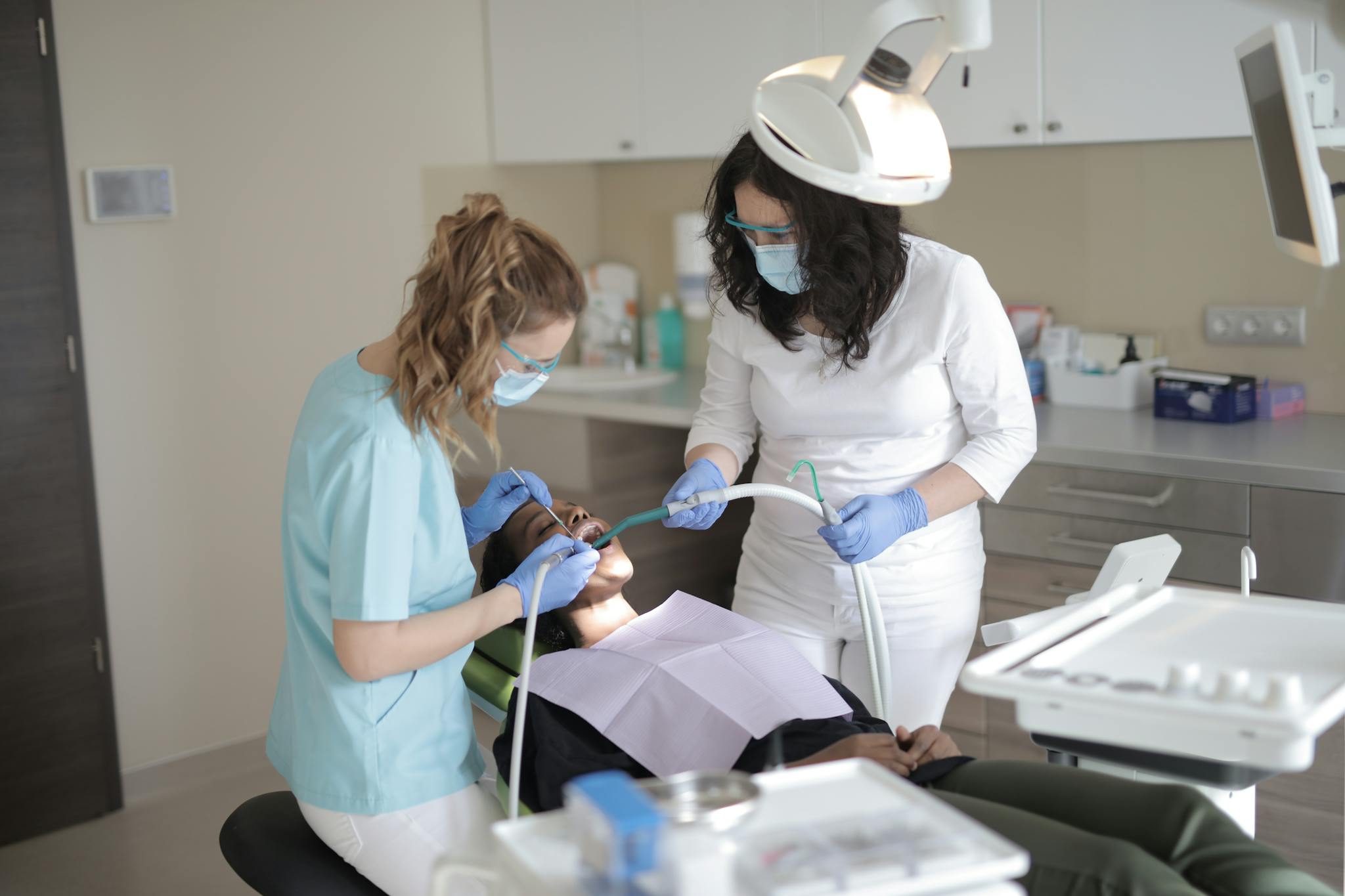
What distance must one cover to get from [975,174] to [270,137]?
68.0 inches

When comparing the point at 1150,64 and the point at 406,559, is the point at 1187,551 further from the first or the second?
the point at 406,559

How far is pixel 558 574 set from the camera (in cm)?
156

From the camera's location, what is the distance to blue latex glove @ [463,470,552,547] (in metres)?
1.86

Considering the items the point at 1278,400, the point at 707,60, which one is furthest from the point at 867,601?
the point at 707,60

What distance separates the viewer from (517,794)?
4.88 ft

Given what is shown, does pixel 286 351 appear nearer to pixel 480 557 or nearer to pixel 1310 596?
pixel 480 557

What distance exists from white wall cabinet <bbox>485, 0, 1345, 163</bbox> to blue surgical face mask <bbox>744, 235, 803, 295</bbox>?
72 cm

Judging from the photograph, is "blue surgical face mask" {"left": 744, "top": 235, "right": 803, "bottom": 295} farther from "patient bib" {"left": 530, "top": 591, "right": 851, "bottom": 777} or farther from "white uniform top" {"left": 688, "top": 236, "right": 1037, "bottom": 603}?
"patient bib" {"left": 530, "top": 591, "right": 851, "bottom": 777}

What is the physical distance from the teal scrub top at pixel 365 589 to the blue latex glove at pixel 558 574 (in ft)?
0.22

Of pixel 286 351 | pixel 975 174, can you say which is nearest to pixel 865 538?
pixel 975 174

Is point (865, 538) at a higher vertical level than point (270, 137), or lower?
lower

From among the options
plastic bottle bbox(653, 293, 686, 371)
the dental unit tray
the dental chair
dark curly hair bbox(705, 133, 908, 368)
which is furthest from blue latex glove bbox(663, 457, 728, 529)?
plastic bottle bbox(653, 293, 686, 371)

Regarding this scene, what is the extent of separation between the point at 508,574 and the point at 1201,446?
1298 mm

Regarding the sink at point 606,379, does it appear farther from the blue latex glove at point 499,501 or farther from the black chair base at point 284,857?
the black chair base at point 284,857
